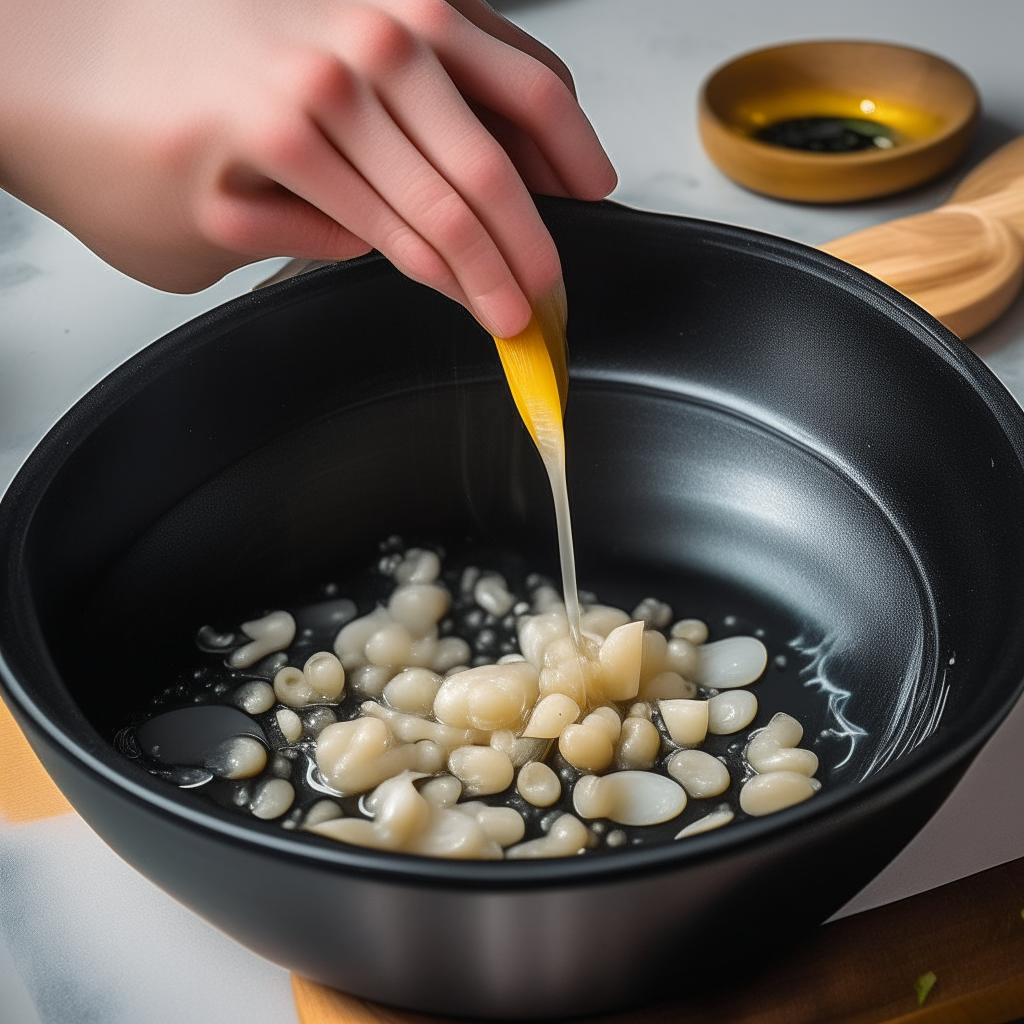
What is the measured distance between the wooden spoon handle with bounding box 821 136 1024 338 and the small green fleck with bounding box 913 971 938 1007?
48cm

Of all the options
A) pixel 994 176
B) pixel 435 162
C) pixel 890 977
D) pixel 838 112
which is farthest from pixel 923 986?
pixel 838 112

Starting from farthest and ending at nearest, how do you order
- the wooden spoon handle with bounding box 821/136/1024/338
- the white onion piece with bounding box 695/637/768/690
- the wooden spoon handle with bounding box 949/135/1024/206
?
the wooden spoon handle with bounding box 949/135/1024/206, the wooden spoon handle with bounding box 821/136/1024/338, the white onion piece with bounding box 695/637/768/690

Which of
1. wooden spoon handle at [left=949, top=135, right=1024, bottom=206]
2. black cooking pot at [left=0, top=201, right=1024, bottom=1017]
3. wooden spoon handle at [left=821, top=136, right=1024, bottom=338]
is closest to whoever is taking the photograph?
black cooking pot at [left=0, top=201, right=1024, bottom=1017]

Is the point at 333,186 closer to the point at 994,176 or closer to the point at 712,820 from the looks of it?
the point at 712,820

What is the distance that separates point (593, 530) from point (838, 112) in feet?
1.86

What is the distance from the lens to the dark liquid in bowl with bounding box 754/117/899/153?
1102 millimetres

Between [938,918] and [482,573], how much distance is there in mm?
296

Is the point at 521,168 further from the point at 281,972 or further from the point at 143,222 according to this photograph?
the point at 281,972

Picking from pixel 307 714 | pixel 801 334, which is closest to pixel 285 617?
pixel 307 714

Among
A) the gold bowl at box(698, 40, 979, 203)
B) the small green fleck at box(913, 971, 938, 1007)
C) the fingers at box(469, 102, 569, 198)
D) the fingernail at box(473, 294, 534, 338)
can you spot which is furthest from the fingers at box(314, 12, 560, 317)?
the gold bowl at box(698, 40, 979, 203)

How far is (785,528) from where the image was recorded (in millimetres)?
735

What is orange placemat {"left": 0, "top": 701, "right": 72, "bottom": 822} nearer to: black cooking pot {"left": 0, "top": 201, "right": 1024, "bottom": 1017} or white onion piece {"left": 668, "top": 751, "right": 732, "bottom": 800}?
black cooking pot {"left": 0, "top": 201, "right": 1024, "bottom": 1017}

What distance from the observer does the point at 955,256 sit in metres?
0.90

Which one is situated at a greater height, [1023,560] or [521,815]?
[1023,560]
